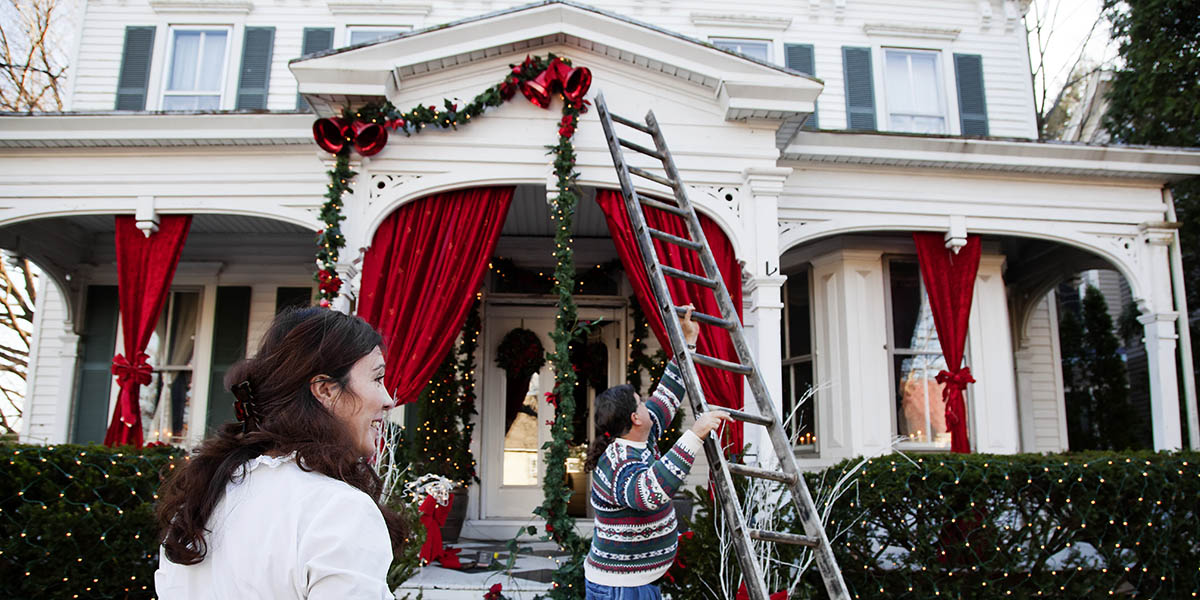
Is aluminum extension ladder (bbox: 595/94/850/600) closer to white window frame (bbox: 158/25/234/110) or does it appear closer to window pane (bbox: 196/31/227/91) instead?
white window frame (bbox: 158/25/234/110)

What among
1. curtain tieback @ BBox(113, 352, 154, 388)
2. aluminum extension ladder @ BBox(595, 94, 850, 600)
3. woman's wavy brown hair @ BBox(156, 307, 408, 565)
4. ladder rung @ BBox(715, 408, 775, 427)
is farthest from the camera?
curtain tieback @ BBox(113, 352, 154, 388)

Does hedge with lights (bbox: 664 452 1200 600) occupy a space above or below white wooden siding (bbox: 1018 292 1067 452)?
below

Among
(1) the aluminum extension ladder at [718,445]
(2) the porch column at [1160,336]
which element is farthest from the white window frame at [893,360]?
(1) the aluminum extension ladder at [718,445]

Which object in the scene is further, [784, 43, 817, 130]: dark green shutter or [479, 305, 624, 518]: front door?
[784, 43, 817, 130]: dark green shutter

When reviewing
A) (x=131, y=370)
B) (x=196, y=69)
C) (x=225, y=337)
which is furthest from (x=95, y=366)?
(x=196, y=69)

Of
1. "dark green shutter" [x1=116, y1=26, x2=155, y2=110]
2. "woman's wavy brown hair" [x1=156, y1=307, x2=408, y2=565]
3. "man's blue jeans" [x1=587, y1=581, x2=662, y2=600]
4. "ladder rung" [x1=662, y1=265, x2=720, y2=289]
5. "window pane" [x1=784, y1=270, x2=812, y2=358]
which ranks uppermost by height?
"dark green shutter" [x1=116, y1=26, x2=155, y2=110]

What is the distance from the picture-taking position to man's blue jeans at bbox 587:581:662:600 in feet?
10.7

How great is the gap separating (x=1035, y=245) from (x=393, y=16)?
794 cm

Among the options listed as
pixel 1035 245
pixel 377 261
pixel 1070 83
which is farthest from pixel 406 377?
pixel 1070 83

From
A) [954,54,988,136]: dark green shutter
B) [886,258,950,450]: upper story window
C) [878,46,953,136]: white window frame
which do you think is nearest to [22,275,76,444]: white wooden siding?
[886,258,950,450]: upper story window

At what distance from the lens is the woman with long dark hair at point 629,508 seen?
3.13 m

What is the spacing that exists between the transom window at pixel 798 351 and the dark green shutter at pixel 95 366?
7463 millimetres

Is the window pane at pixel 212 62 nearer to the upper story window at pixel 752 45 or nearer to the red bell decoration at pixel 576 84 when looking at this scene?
the red bell decoration at pixel 576 84

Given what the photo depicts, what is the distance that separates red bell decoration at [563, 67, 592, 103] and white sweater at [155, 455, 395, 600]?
5.03 m
